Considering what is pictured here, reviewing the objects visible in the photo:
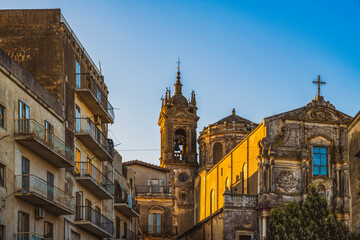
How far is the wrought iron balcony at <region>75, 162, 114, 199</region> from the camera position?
3306cm

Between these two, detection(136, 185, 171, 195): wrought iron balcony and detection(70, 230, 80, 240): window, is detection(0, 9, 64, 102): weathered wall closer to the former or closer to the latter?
detection(70, 230, 80, 240): window

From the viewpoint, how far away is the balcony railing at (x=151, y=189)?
65.9 m

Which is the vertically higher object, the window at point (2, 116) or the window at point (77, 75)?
the window at point (77, 75)

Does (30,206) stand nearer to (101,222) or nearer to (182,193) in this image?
(101,222)

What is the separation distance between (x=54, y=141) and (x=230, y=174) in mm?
35972

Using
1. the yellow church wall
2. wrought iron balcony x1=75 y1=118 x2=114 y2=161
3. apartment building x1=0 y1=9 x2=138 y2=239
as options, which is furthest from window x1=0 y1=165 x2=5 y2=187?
the yellow church wall

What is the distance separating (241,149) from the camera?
6034cm

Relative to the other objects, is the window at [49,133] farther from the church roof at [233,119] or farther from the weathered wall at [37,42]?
the church roof at [233,119]

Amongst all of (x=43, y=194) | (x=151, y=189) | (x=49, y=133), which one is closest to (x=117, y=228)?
(x=49, y=133)

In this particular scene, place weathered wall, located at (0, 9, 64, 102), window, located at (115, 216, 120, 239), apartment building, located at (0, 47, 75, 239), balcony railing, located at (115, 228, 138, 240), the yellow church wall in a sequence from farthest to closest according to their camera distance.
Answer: the yellow church wall → balcony railing, located at (115, 228, 138, 240) → window, located at (115, 216, 120, 239) → weathered wall, located at (0, 9, 64, 102) → apartment building, located at (0, 47, 75, 239)

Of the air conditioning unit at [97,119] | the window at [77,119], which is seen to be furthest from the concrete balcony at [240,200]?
the window at [77,119]

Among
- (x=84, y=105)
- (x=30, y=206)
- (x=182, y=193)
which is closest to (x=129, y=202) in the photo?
(x=84, y=105)

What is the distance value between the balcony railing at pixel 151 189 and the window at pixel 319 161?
15694mm

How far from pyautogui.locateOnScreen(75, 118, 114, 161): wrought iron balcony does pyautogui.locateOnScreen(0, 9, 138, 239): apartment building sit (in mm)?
14
